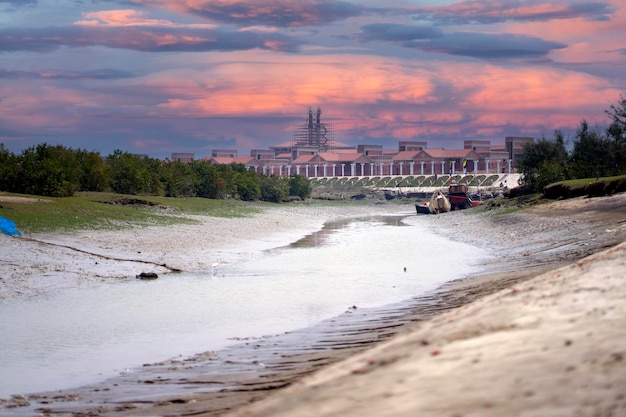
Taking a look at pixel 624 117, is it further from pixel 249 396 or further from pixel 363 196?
pixel 363 196

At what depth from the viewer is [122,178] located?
3204 inches

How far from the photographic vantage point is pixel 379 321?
571 inches

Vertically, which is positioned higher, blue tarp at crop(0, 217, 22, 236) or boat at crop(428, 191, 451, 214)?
blue tarp at crop(0, 217, 22, 236)

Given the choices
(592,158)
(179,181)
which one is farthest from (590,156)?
(179,181)

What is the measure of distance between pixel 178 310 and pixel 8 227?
53.7 ft

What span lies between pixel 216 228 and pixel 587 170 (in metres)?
44.0

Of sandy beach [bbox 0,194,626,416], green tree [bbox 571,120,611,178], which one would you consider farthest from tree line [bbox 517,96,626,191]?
sandy beach [bbox 0,194,626,416]

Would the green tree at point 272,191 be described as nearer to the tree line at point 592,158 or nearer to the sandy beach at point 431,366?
the tree line at point 592,158

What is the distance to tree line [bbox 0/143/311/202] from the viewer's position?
5716 centimetres

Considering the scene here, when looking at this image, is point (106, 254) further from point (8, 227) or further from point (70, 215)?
point (70, 215)

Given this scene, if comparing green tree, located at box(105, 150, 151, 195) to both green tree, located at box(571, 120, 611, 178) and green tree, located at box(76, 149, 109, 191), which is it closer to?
green tree, located at box(76, 149, 109, 191)

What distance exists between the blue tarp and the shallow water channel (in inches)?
344

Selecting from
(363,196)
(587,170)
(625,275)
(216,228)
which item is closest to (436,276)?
(625,275)

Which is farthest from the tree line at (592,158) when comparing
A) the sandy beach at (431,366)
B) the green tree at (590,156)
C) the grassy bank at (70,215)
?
the sandy beach at (431,366)
